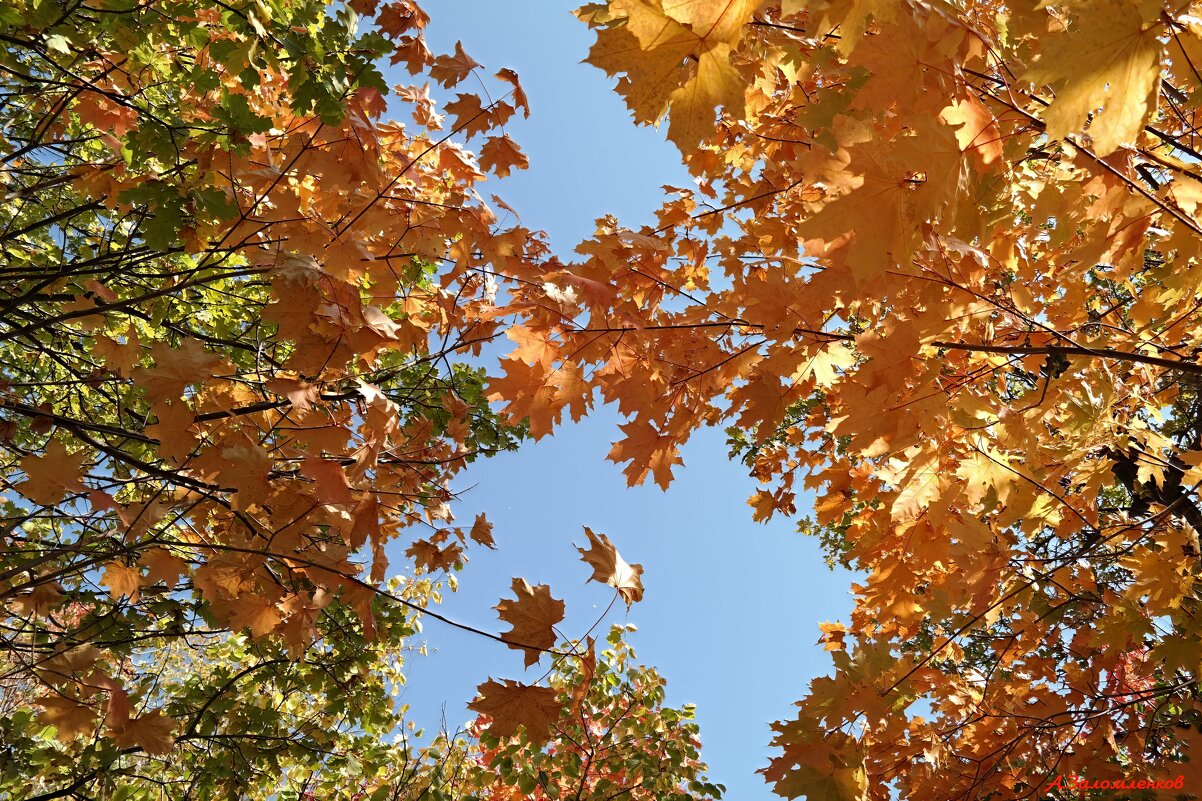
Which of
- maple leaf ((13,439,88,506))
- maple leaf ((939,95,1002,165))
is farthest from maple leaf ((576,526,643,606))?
maple leaf ((13,439,88,506))

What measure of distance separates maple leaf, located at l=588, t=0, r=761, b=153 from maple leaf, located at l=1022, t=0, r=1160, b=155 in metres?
0.53

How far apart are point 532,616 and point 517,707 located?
0.35 metres

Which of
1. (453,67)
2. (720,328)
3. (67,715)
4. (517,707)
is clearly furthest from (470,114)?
(67,715)

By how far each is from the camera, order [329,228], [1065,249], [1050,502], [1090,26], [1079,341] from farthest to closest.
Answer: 1. [1065,249]
2. [329,228]
3. [1050,502]
4. [1079,341]
5. [1090,26]

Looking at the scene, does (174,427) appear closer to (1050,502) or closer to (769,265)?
(769,265)

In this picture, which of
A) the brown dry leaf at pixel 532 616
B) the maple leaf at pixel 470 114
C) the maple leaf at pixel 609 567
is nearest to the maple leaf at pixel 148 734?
the brown dry leaf at pixel 532 616

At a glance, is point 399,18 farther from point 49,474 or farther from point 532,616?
point 532,616

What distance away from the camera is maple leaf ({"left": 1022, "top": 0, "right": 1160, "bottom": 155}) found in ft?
3.57

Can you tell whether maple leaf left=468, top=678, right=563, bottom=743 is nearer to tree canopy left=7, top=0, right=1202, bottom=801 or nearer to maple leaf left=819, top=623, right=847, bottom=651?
tree canopy left=7, top=0, right=1202, bottom=801

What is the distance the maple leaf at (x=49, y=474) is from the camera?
239 centimetres

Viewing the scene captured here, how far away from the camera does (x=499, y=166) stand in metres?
3.80

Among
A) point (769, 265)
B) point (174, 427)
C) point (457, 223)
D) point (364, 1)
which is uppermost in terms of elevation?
point (364, 1)

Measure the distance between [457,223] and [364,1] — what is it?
44.7 inches

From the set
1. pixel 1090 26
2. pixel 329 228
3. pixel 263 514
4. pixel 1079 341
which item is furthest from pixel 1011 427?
pixel 263 514
